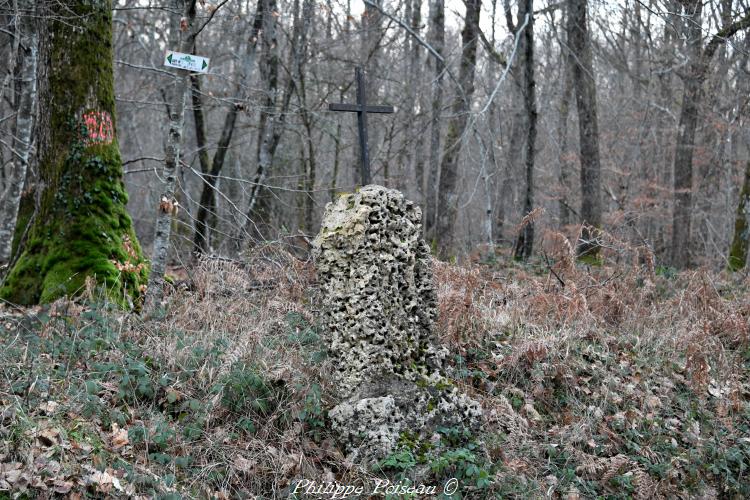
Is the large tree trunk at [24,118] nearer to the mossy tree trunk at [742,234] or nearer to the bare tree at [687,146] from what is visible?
the mossy tree trunk at [742,234]

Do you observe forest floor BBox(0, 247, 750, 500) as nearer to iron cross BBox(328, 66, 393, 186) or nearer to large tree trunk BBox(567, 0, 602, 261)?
iron cross BBox(328, 66, 393, 186)

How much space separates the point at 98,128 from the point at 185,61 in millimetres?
1447

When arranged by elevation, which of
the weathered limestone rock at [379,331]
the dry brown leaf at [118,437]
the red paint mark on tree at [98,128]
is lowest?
the dry brown leaf at [118,437]

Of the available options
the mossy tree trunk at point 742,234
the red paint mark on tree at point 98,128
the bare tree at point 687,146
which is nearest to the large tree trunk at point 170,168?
the red paint mark on tree at point 98,128

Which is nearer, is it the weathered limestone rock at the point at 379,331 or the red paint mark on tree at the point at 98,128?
the weathered limestone rock at the point at 379,331

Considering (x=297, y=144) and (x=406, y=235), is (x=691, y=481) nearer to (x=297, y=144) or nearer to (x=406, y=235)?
(x=406, y=235)

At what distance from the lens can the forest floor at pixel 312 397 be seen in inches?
159

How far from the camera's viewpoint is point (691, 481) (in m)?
4.99

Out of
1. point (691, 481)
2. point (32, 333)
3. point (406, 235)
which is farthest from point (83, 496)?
point (691, 481)

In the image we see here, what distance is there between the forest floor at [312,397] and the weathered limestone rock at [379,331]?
17cm

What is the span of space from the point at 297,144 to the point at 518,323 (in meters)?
11.6

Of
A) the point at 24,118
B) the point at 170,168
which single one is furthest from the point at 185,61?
the point at 24,118

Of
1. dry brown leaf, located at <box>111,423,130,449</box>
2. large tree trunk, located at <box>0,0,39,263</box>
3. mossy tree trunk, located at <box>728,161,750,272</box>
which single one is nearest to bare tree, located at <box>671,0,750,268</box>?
mossy tree trunk, located at <box>728,161,750,272</box>

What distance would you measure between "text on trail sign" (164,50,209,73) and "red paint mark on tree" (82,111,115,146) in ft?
4.23
